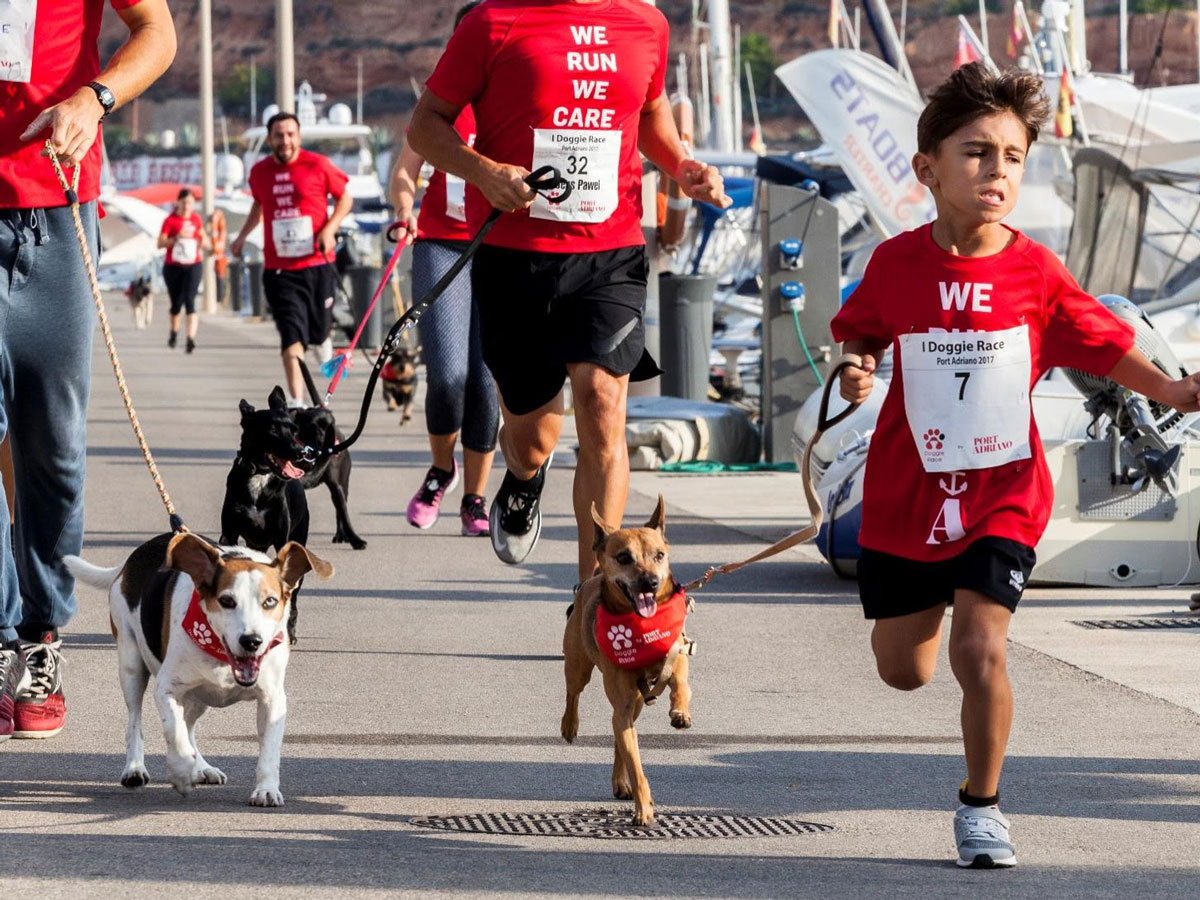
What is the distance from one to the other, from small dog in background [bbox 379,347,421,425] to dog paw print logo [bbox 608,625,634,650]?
13.8 m

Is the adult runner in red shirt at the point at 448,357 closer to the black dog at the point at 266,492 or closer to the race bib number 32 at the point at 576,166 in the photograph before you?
the black dog at the point at 266,492

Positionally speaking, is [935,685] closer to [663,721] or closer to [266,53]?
[663,721]

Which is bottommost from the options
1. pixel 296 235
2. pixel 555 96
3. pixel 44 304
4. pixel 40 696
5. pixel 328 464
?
pixel 296 235

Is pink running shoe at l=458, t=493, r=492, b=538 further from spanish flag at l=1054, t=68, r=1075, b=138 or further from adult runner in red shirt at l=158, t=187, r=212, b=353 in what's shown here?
adult runner in red shirt at l=158, t=187, r=212, b=353

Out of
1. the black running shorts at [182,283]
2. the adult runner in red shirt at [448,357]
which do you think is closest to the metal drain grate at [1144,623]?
the adult runner in red shirt at [448,357]

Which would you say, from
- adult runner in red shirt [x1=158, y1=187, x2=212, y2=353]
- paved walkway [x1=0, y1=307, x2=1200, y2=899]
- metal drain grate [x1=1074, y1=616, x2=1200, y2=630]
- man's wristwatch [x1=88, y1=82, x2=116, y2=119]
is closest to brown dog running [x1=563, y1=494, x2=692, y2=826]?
paved walkway [x1=0, y1=307, x2=1200, y2=899]

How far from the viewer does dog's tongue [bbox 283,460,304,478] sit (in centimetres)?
826

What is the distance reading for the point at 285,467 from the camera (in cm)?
834

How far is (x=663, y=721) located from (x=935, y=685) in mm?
1057

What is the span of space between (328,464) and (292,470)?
224 cm

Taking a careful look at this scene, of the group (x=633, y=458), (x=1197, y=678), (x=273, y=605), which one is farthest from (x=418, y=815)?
(x=633, y=458)

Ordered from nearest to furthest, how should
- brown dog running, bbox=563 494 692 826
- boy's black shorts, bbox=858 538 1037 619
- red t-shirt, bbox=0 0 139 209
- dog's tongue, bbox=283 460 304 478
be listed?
boy's black shorts, bbox=858 538 1037 619
brown dog running, bbox=563 494 692 826
red t-shirt, bbox=0 0 139 209
dog's tongue, bbox=283 460 304 478

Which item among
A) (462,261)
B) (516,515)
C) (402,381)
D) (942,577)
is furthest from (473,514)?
(402,381)

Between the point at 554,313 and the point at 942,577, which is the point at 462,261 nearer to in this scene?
the point at 554,313
